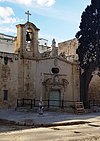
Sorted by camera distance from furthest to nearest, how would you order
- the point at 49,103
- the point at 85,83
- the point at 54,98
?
1. the point at 85,83
2. the point at 54,98
3. the point at 49,103

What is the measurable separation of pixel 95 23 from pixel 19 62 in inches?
313

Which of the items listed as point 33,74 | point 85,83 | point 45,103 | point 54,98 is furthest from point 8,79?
point 85,83

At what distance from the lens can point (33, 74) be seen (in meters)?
25.9

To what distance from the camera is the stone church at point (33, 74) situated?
24.2 m

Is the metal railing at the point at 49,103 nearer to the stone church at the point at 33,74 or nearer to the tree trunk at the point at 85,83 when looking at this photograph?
the stone church at the point at 33,74

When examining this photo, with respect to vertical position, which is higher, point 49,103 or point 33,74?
point 33,74

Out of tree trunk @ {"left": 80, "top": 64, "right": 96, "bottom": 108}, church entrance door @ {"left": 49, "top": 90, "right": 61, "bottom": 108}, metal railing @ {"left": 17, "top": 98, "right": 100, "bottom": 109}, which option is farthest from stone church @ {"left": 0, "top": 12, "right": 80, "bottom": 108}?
tree trunk @ {"left": 80, "top": 64, "right": 96, "bottom": 108}

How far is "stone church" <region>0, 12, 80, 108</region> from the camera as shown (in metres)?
24.2

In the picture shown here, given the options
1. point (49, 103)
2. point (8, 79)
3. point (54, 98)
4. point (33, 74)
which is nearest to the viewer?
point (8, 79)

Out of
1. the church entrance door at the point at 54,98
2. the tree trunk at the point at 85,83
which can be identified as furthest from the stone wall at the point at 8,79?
the tree trunk at the point at 85,83

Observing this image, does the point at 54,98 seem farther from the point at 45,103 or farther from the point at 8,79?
the point at 8,79

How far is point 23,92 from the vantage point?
25062 millimetres

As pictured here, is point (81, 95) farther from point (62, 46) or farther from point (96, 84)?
point (62, 46)

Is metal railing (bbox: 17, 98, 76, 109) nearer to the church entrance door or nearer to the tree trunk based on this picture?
the church entrance door
